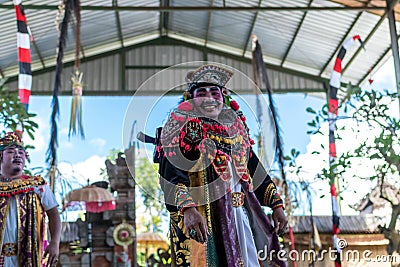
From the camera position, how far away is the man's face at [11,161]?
2922mm

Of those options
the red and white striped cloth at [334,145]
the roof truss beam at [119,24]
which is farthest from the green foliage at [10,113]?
the roof truss beam at [119,24]

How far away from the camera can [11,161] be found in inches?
115

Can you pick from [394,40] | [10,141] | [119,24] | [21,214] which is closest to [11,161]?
[10,141]

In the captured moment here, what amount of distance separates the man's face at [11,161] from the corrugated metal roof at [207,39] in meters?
7.79

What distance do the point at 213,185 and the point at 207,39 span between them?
12198mm

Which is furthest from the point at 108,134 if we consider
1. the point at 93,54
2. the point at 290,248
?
the point at 290,248

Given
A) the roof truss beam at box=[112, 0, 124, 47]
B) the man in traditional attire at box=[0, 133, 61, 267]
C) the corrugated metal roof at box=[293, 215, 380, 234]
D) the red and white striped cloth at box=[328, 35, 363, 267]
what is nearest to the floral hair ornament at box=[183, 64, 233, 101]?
the man in traditional attire at box=[0, 133, 61, 267]

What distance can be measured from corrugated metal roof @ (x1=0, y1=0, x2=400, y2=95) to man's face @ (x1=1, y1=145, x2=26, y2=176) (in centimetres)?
779

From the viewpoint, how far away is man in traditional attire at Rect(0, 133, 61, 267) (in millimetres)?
2836

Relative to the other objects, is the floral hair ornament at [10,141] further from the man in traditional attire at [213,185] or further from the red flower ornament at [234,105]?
the red flower ornament at [234,105]

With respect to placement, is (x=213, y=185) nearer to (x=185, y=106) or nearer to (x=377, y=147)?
(x=185, y=106)

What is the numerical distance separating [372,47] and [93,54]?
6658mm

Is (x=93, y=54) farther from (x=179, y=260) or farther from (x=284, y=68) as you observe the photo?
(x=179, y=260)

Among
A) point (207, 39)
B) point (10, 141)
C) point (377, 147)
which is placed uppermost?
point (207, 39)
